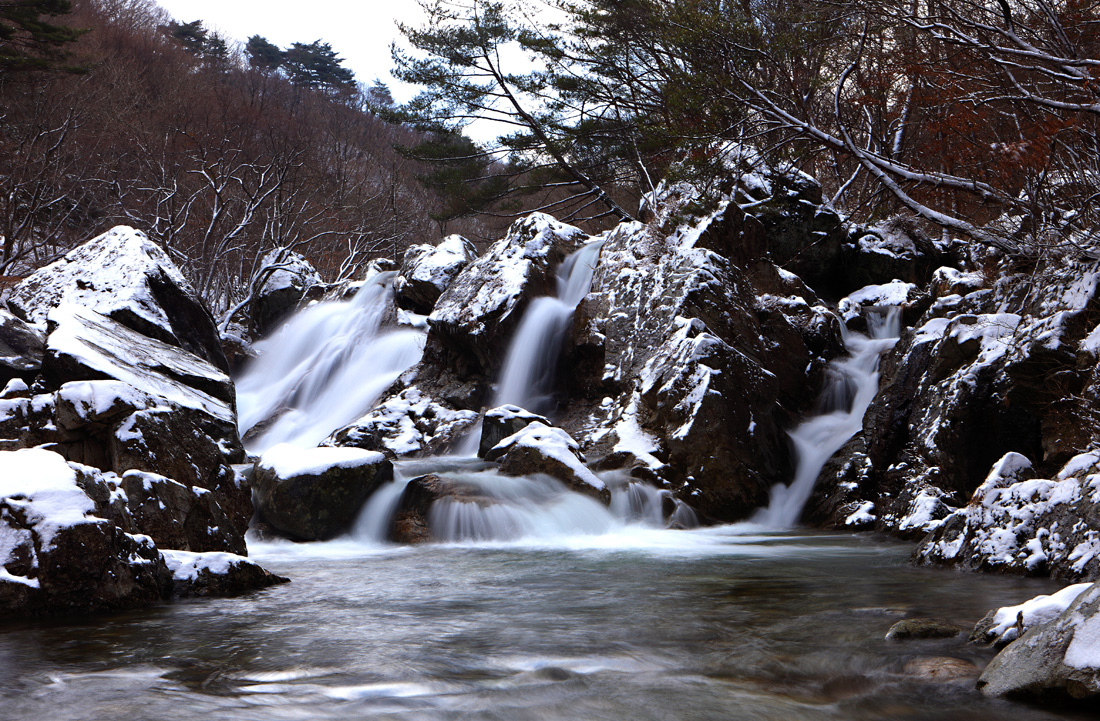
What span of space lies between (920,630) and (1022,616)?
0.62 meters

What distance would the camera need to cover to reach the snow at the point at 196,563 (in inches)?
197

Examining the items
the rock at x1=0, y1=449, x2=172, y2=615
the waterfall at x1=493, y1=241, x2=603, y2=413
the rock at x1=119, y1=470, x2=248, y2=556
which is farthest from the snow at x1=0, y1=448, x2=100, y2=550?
the waterfall at x1=493, y1=241, x2=603, y2=413

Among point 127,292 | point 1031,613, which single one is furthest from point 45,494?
point 127,292

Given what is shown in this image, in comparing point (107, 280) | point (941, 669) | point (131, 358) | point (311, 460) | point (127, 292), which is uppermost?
point (107, 280)

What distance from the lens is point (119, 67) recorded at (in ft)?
80.3

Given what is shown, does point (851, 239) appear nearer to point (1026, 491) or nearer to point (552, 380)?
point (552, 380)

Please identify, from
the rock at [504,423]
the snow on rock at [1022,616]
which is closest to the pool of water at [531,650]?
the snow on rock at [1022,616]

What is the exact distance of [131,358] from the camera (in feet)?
30.4

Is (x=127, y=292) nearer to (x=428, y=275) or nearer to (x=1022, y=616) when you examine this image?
(x=428, y=275)

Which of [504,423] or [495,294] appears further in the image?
[495,294]

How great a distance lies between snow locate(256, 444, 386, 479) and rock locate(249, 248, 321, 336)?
11876mm

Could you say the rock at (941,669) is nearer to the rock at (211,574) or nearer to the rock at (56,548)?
the rock at (211,574)

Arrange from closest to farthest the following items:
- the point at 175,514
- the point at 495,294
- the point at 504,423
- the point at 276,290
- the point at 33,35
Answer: the point at 175,514 < the point at 504,423 < the point at 495,294 < the point at 276,290 < the point at 33,35

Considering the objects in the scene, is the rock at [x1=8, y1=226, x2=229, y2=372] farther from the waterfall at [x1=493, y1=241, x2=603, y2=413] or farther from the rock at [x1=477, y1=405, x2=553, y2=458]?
the rock at [x1=477, y1=405, x2=553, y2=458]
